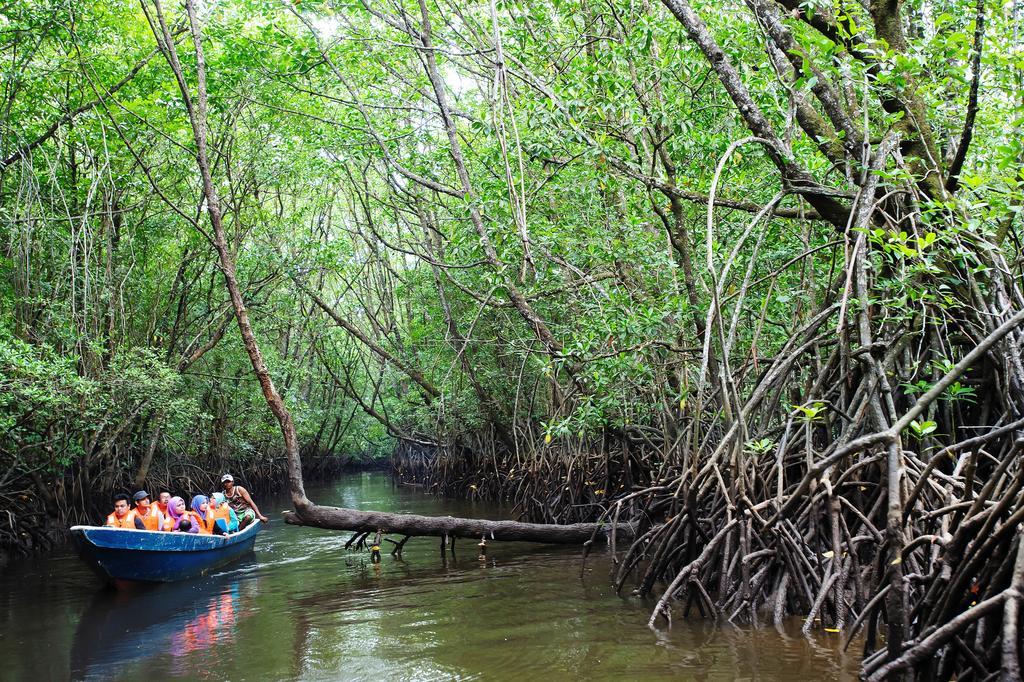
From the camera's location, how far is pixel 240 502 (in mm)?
12406

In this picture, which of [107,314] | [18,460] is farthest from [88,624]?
Answer: [107,314]

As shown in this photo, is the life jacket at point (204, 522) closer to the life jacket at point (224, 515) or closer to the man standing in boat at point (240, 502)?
the life jacket at point (224, 515)

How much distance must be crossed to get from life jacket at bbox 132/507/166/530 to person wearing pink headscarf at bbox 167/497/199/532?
27 cm

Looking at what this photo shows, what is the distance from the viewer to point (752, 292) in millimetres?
7570

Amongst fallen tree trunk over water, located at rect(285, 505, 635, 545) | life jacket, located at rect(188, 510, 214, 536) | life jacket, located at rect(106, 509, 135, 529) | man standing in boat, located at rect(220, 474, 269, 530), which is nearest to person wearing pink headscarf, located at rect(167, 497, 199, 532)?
life jacket, located at rect(188, 510, 214, 536)

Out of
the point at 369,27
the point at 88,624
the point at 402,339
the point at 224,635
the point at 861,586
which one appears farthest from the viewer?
the point at 402,339

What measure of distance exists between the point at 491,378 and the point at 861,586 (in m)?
11.5

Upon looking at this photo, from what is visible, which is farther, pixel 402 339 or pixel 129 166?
pixel 402 339

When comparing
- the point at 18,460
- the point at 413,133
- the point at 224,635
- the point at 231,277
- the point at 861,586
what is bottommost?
the point at 224,635

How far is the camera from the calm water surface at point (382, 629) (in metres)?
5.54

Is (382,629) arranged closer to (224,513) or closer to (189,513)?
(189,513)

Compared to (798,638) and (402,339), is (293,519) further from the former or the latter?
(402,339)

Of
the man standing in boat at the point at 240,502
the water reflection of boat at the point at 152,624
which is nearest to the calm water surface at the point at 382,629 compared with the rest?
the water reflection of boat at the point at 152,624

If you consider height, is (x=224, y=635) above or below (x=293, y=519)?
below
